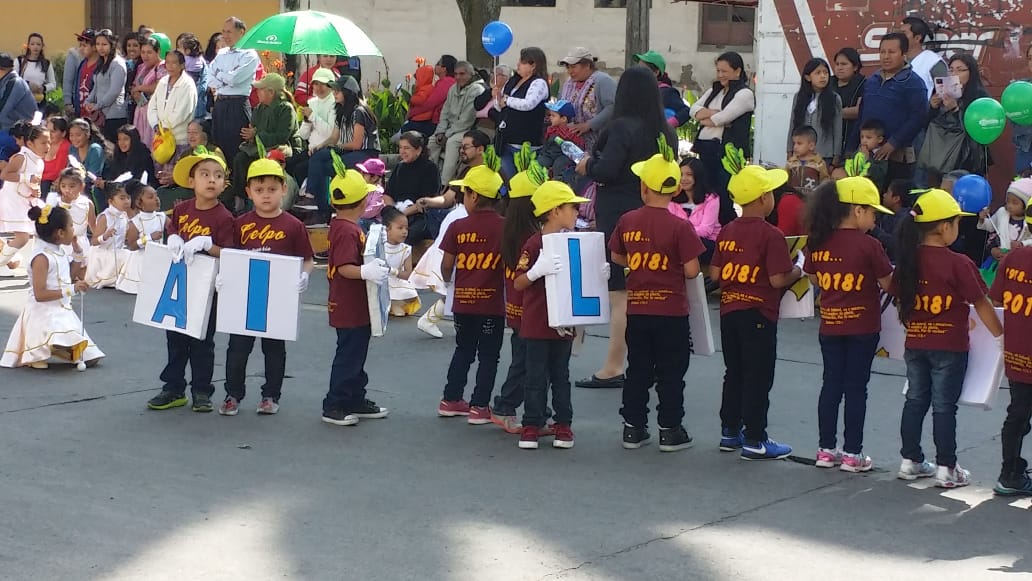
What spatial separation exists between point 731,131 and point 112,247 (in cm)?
538

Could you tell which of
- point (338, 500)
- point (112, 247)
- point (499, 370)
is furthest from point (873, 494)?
point (112, 247)

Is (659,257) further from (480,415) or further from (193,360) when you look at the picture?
(193,360)

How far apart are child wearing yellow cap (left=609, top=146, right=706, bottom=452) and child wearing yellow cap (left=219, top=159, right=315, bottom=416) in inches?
68.6

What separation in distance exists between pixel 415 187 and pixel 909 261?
627cm

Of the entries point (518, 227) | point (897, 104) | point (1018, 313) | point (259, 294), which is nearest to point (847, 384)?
point (1018, 313)

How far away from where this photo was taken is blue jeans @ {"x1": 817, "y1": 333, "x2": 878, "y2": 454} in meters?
6.81

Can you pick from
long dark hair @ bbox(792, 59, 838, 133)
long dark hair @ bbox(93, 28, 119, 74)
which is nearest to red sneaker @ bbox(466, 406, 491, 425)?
long dark hair @ bbox(792, 59, 838, 133)

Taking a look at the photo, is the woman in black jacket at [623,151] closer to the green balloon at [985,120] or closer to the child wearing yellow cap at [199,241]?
the child wearing yellow cap at [199,241]

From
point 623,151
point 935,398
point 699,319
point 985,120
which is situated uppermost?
point 985,120

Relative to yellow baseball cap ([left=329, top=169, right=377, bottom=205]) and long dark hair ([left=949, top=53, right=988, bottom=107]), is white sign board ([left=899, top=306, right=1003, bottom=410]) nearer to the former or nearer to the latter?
yellow baseball cap ([left=329, top=169, right=377, bottom=205])

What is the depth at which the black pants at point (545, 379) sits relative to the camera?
23.9 feet

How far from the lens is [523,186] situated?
24.1 feet

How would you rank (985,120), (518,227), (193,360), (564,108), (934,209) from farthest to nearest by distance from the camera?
(564,108), (985,120), (193,360), (518,227), (934,209)

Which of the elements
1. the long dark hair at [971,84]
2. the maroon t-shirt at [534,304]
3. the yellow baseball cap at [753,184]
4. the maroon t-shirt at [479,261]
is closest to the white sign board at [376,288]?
the maroon t-shirt at [479,261]
